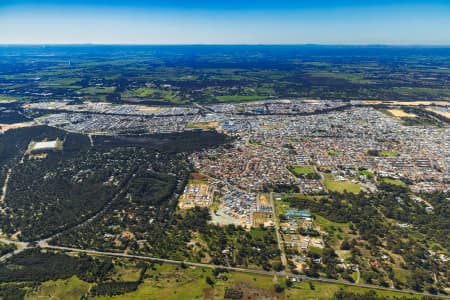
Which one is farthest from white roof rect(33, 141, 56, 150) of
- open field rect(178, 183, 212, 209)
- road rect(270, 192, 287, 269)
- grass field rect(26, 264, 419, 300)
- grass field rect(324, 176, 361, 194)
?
grass field rect(324, 176, 361, 194)

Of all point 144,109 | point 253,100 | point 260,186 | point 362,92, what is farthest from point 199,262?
point 362,92

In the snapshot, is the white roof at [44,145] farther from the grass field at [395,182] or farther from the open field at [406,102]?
the open field at [406,102]

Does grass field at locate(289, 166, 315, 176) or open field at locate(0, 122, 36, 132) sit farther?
open field at locate(0, 122, 36, 132)

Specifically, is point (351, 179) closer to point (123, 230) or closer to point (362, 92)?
point (123, 230)

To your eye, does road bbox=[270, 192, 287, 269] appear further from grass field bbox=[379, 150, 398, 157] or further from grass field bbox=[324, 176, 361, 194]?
grass field bbox=[379, 150, 398, 157]

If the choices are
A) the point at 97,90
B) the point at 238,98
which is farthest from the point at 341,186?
the point at 97,90

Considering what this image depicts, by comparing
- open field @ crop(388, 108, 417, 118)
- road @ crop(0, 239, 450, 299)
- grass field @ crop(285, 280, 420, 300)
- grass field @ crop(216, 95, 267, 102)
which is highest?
grass field @ crop(216, 95, 267, 102)

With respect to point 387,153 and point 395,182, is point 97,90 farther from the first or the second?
point 395,182

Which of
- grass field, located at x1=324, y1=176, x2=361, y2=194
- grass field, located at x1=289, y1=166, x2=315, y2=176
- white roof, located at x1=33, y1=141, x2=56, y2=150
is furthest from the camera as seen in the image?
white roof, located at x1=33, y1=141, x2=56, y2=150
